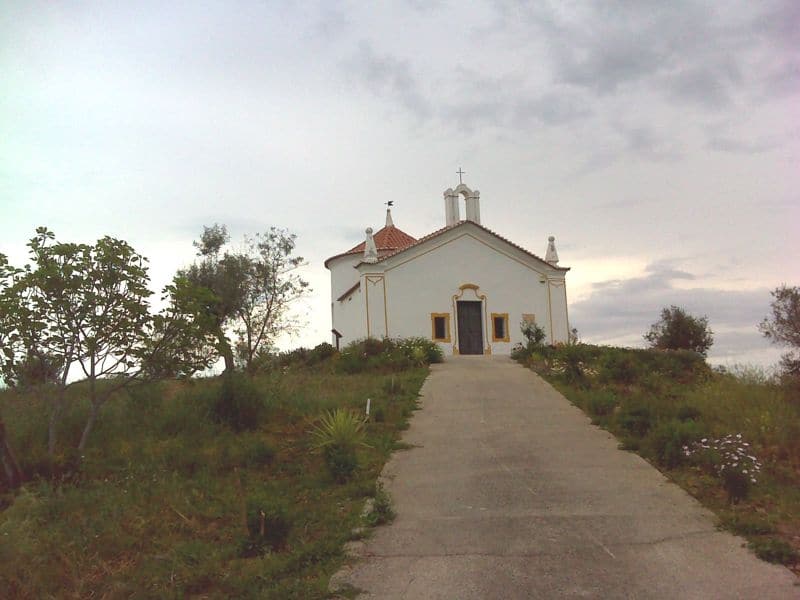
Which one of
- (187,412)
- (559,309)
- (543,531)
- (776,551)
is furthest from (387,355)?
(776,551)

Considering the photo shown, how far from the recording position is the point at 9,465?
10273mm

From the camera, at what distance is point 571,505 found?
883 cm

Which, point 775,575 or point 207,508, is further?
point 207,508

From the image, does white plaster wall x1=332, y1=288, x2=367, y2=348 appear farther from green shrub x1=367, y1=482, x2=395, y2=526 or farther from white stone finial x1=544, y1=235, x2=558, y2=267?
green shrub x1=367, y1=482, x2=395, y2=526

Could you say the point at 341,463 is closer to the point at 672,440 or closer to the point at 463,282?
the point at 672,440

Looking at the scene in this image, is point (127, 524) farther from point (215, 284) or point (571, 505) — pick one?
point (215, 284)

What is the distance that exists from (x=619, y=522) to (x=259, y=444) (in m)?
5.56

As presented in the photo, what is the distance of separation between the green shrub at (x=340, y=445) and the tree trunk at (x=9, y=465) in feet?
13.9

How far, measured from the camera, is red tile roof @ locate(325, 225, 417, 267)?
3472 centimetres

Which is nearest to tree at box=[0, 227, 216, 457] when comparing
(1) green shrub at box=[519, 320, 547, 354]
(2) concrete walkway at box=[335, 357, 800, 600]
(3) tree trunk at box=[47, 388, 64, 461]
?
(3) tree trunk at box=[47, 388, 64, 461]

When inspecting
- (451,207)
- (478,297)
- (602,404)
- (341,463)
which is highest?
(451,207)

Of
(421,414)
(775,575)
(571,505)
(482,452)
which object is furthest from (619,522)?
(421,414)

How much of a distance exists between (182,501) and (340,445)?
2256 mm

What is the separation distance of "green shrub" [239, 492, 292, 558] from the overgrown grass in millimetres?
4855
